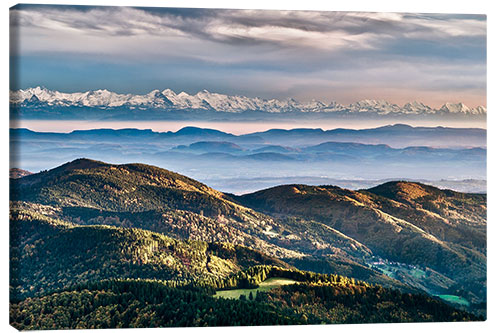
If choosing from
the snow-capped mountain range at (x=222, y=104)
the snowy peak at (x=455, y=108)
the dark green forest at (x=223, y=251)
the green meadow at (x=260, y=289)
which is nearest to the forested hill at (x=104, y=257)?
the dark green forest at (x=223, y=251)

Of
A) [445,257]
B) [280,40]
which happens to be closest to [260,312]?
[280,40]

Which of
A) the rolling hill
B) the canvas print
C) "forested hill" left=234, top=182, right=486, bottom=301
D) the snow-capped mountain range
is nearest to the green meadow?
the canvas print

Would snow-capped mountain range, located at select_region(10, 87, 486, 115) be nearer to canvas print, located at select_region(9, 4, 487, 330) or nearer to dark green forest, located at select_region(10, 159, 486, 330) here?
canvas print, located at select_region(9, 4, 487, 330)

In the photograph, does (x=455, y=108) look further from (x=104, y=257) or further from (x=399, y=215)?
(x=104, y=257)

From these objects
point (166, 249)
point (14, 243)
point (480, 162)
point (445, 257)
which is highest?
point (480, 162)

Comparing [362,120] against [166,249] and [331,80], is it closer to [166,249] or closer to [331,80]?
[331,80]

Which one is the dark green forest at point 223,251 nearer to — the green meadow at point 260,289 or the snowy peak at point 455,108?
the green meadow at point 260,289
